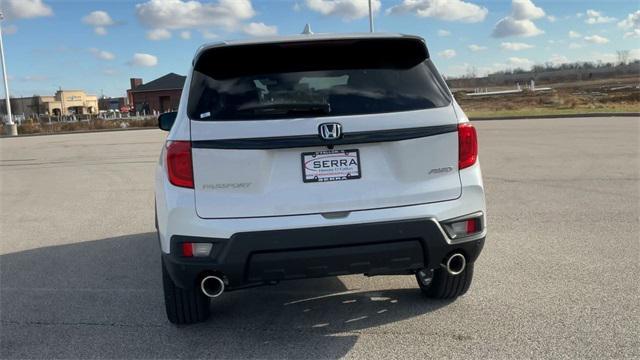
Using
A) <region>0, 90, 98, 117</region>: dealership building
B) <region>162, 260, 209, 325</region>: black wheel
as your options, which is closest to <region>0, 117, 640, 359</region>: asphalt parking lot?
<region>162, 260, 209, 325</region>: black wheel

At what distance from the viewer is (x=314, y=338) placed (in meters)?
3.76

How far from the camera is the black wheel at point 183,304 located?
387 cm

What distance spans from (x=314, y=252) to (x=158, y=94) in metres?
65.0

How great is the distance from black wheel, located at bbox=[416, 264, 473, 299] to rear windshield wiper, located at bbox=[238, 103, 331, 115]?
5.04ft

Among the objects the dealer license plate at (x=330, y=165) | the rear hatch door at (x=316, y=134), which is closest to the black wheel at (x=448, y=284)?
the rear hatch door at (x=316, y=134)

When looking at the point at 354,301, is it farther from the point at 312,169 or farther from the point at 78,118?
the point at 78,118

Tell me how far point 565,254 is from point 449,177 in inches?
99.1

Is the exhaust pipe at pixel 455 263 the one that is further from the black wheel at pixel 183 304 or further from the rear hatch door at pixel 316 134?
the black wheel at pixel 183 304

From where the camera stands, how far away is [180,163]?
329cm

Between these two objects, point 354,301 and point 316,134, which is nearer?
point 316,134

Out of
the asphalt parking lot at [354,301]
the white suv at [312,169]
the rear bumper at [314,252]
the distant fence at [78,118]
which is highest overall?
the distant fence at [78,118]

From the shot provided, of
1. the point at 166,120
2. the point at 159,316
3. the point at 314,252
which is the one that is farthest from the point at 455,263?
the point at 166,120

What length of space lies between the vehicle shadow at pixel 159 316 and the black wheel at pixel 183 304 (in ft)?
0.27

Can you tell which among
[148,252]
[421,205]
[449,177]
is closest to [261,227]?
[421,205]
